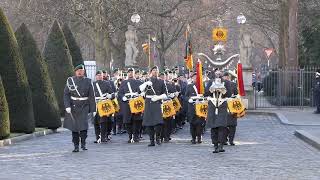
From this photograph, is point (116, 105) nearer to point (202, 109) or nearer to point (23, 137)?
point (23, 137)

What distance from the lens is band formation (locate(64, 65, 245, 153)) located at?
16.7 metres

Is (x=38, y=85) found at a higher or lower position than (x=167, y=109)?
higher

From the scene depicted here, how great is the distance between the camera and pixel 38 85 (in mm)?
23016

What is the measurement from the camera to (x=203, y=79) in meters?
20.3

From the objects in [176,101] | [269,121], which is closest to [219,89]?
[176,101]

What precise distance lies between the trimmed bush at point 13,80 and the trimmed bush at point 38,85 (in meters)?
1.94

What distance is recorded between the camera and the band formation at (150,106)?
16.7m

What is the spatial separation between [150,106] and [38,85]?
5.71 metres

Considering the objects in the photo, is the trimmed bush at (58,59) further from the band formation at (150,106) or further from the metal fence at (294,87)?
the metal fence at (294,87)

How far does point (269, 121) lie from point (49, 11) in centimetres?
1620

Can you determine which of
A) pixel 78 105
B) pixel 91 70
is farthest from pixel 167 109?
pixel 91 70

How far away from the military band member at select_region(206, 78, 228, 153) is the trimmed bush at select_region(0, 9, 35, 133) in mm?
6410

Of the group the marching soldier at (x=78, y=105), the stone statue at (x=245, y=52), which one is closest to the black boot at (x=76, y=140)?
the marching soldier at (x=78, y=105)

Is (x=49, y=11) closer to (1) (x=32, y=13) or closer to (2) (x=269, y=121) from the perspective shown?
(1) (x=32, y=13)
